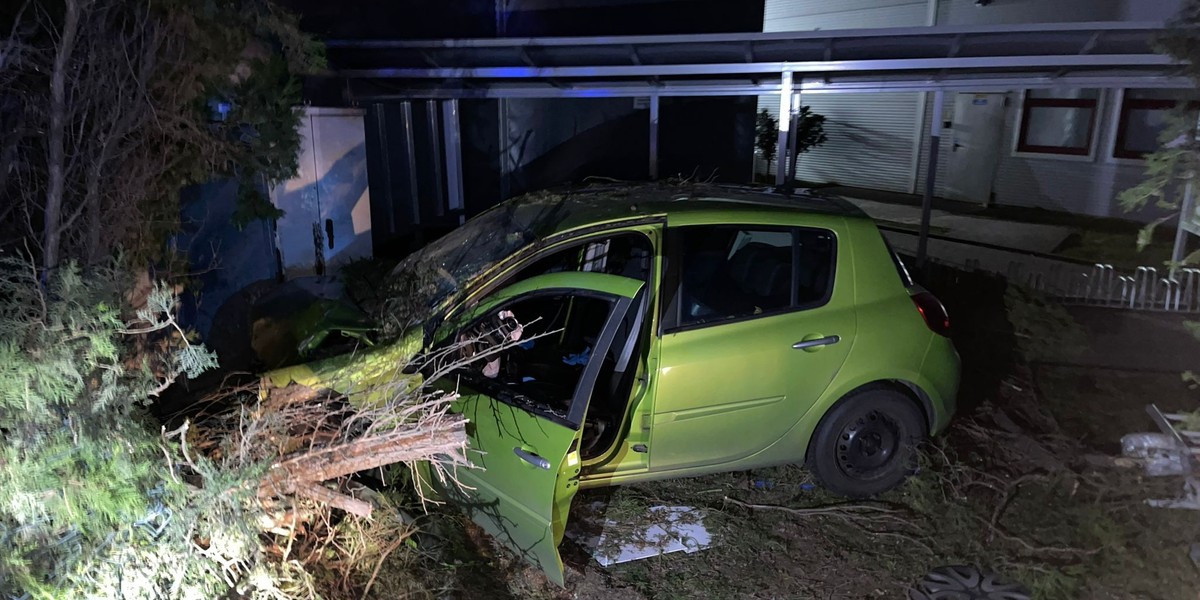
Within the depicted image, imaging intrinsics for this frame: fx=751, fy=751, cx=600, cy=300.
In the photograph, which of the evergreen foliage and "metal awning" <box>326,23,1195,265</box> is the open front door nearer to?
the evergreen foliage

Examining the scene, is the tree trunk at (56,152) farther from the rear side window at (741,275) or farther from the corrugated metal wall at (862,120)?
the corrugated metal wall at (862,120)

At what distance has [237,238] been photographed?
6117 mm

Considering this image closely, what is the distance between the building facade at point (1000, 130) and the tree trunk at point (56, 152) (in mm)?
12542

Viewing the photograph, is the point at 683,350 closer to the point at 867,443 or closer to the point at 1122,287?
the point at 867,443

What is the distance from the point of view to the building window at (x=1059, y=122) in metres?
13.2

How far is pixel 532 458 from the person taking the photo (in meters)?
3.29

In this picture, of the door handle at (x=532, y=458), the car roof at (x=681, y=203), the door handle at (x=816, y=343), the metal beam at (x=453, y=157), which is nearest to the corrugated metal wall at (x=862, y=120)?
the metal beam at (x=453, y=157)

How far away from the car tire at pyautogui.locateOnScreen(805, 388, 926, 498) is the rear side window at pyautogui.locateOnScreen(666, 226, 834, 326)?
2.23 ft

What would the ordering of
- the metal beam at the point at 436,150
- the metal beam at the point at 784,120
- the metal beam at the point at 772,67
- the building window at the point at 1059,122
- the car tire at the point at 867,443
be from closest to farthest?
the car tire at the point at 867,443, the metal beam at the point at 772,67, the metal beam at the point at 784,120, the metal beam at the point at 436,150, the building window at the point at 1059,122

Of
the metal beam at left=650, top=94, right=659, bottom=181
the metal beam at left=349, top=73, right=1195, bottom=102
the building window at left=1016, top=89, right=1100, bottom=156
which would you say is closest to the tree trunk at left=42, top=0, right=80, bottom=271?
the metal beam at left=349, top=73, right=1195, bottom=102

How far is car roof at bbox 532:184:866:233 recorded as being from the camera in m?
3.91

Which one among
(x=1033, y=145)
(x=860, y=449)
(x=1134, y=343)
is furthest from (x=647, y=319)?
(x=1033, y=145)

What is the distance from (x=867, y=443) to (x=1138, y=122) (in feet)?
37.8

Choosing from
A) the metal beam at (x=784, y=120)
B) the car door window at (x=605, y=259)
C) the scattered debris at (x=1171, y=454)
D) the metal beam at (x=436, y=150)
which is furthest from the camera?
the metal beam at (x=436, y=150)
